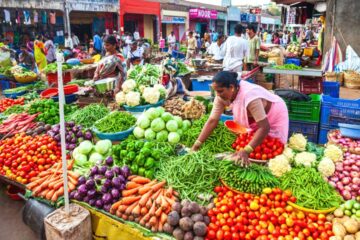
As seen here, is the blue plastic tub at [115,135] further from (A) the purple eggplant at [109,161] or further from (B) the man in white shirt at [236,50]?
(B) the man in white shirt at [236,50]

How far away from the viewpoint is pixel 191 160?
334cm

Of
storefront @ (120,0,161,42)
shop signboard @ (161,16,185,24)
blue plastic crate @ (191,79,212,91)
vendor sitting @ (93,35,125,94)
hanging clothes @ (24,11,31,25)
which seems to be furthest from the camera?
shop signboard @ (161,16,185,24)

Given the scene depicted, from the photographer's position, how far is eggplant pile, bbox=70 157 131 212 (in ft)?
10.6

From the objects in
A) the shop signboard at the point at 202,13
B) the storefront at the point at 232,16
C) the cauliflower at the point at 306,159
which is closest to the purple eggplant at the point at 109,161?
the cauliflower at the point at 306,159

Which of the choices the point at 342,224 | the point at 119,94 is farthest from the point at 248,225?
the point at 119,94

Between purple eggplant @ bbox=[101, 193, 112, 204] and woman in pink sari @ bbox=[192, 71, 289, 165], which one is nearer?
woman in pink sari @ bbox=[192, 71, 289, 165]

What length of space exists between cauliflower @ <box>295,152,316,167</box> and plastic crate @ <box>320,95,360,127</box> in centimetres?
202

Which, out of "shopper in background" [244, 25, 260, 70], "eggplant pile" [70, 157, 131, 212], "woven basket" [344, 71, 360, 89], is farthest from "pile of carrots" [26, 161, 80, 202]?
"woven basket" [344, 71, 360, 89]

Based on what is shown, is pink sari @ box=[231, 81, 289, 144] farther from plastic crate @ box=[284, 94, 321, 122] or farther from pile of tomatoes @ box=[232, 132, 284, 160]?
plastic crate @ box=[284, 94, 321, 122]

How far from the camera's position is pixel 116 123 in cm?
463

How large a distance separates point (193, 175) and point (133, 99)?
7.77 ft

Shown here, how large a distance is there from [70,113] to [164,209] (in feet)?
11.7

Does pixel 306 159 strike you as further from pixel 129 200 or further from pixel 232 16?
pixel 232 16

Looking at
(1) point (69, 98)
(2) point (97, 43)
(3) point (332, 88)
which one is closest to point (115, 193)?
(1) point (69, 98)
